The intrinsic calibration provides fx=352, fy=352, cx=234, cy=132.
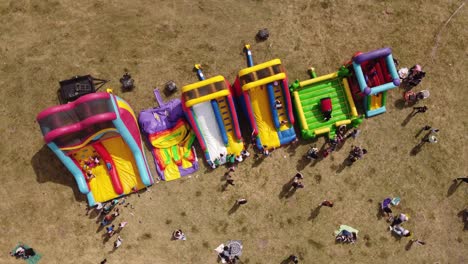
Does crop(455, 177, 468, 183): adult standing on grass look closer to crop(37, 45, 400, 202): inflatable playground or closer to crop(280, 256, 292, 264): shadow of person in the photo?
crop(37, 45, 400, 202): inflatable playground

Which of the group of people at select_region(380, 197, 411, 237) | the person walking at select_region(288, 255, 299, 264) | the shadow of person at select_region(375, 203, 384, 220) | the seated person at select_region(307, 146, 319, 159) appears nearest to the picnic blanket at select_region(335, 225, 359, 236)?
the shadow of person at select_region(375, 203, 384, 220)

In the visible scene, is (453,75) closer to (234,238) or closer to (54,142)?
(234,238)

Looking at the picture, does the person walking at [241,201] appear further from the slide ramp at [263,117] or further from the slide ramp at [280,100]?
the slide ramp at [280,100]

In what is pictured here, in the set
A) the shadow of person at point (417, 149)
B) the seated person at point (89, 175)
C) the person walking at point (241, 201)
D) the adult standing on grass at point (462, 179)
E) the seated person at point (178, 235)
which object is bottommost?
the adult standing on grass at point (462, 179)

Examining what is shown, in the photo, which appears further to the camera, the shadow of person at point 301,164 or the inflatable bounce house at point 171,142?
the shadow of person at point 301,164

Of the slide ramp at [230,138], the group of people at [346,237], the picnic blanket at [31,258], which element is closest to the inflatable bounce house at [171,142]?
the slide ramp at [230,138]

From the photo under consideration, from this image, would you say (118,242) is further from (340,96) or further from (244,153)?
(340,96)
